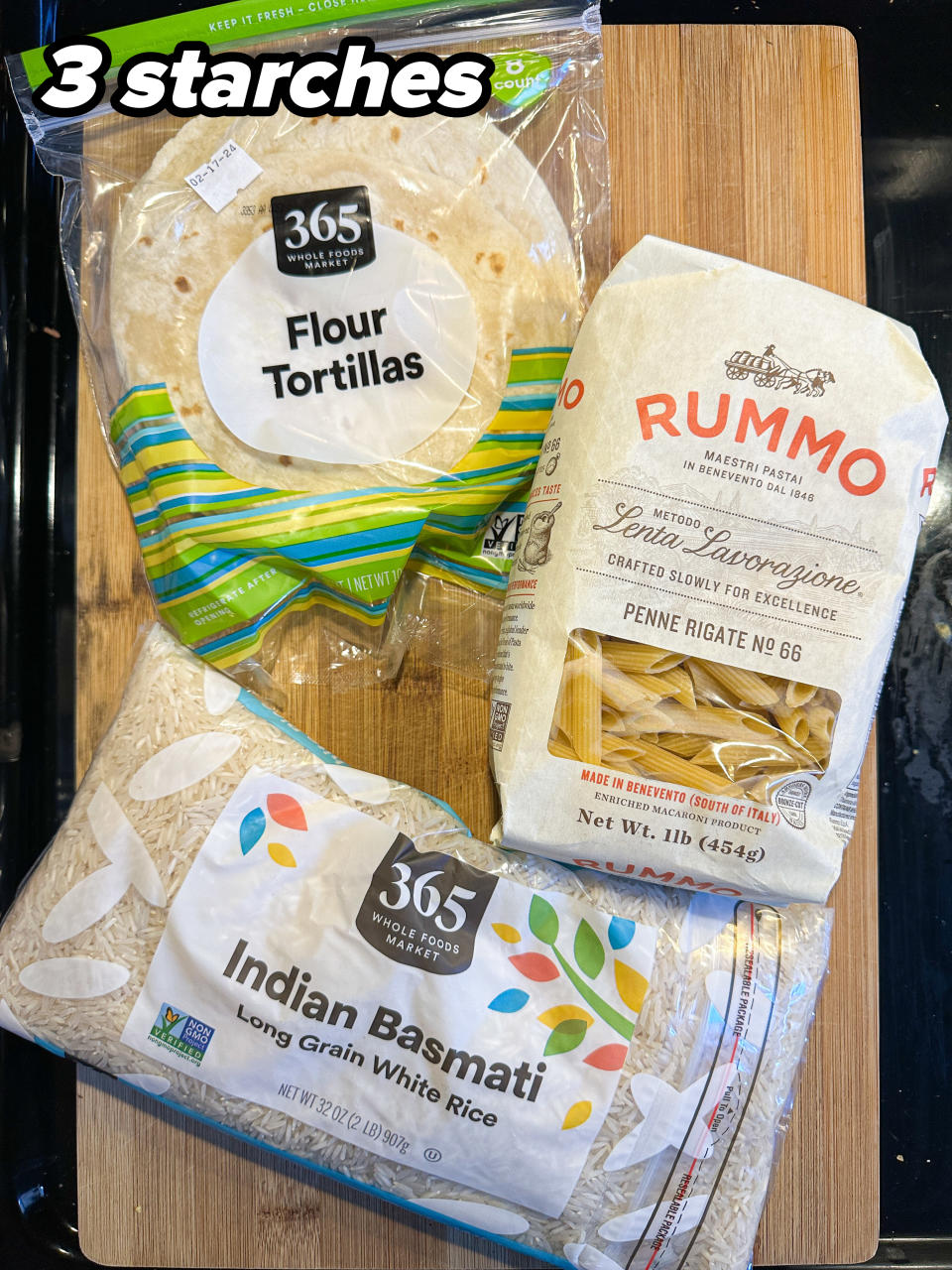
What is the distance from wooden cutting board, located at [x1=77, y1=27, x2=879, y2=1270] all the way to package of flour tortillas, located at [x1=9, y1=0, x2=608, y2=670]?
0.06 meters

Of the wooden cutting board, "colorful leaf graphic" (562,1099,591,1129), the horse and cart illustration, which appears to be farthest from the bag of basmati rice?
the horse and cart illustration

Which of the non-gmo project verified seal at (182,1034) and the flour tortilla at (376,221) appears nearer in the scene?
the non-gmo project verified seal at (182,1034)

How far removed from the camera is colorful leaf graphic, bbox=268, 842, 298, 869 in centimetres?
A: 75

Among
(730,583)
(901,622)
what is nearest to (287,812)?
(730,583)

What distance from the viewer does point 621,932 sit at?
2.46ft

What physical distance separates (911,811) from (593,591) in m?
0.49

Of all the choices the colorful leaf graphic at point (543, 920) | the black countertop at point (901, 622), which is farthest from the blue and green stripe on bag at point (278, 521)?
the colorful leaf graphic at point (543, 920)

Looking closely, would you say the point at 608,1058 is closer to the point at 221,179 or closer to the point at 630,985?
the point at 630,985

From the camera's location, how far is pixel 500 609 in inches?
35.3

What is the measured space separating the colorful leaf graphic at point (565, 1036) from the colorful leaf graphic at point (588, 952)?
0.04 metres

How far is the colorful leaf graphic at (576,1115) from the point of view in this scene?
721mm

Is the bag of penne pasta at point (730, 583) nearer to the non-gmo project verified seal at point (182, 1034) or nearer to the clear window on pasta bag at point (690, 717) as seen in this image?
the clear window on pasta bag at point (690, 717)

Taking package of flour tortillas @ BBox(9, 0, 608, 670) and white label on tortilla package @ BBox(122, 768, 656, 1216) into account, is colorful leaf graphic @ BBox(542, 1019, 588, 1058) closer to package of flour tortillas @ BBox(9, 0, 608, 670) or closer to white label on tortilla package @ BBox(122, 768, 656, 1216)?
white label on tortilla package @ BBox(122, 768, 656, 1216)

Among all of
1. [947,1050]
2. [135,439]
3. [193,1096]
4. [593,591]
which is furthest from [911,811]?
[135,439]
